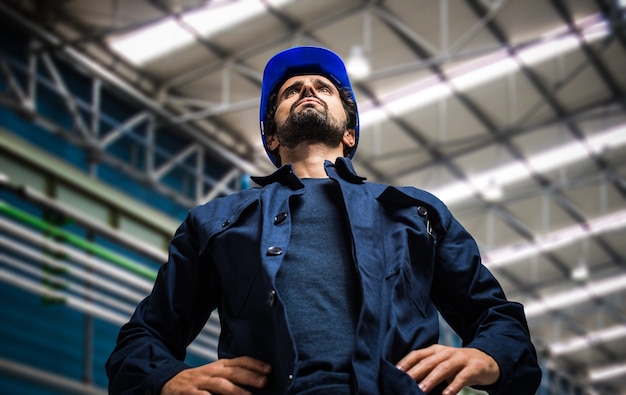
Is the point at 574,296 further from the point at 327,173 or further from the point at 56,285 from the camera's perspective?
the point at 327,173

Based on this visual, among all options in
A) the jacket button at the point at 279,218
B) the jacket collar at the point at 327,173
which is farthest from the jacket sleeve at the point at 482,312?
the jacket button at the point at 279,218

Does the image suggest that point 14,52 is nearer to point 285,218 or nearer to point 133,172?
point 133,172

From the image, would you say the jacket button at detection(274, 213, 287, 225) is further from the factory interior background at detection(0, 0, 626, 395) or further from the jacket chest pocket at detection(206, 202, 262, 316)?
the factory interior background at detection(0, 0, 626, 395)

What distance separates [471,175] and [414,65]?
5.10 m

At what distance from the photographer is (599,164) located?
61.8ft

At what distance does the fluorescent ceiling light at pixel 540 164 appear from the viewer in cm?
1741

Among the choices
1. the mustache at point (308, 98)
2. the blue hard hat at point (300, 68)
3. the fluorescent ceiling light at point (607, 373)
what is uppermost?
the fluorescent ceiling light at point (607, 373)

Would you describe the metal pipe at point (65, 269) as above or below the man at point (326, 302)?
above

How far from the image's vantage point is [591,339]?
26.6 metres

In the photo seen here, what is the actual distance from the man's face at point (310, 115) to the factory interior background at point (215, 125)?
261 inches

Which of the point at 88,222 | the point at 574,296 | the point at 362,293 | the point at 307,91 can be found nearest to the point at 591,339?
the point at 574,296

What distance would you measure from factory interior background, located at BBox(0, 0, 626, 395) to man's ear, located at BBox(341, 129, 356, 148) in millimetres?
6567

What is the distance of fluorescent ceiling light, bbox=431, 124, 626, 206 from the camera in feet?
57.1

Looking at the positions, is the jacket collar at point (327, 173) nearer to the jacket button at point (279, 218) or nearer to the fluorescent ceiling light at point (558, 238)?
the jacket button at point (279, 218)
